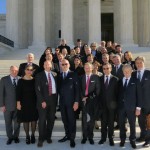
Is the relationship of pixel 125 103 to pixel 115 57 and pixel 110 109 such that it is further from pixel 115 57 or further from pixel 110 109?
pixel 115 57

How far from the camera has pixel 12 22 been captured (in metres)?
36.7

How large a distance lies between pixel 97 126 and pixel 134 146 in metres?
2.08

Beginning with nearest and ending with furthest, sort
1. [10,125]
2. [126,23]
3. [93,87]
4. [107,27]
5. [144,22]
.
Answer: [93,87]
[10,125]
[126,23]
[144,22]
[107,27]

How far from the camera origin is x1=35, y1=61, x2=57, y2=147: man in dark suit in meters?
10.5

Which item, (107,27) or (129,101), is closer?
(129,101)

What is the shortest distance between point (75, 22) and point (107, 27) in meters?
4.08

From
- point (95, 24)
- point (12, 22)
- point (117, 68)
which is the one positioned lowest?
point (117, 68)

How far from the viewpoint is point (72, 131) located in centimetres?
1062

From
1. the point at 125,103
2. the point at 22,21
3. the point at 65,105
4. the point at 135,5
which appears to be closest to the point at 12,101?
the point at 65,105

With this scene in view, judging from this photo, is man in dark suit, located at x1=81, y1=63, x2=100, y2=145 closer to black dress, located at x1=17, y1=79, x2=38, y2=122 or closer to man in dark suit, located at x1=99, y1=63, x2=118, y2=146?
man in dark suit, located at x1=99, y1=63, x2=118, y2=146

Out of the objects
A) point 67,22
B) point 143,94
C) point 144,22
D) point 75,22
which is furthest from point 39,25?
point 143,94

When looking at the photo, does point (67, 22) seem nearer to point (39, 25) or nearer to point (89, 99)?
point (39, 25)

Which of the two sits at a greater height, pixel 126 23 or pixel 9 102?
pixel 126 23

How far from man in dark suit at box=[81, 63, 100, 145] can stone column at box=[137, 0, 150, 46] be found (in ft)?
97.7
